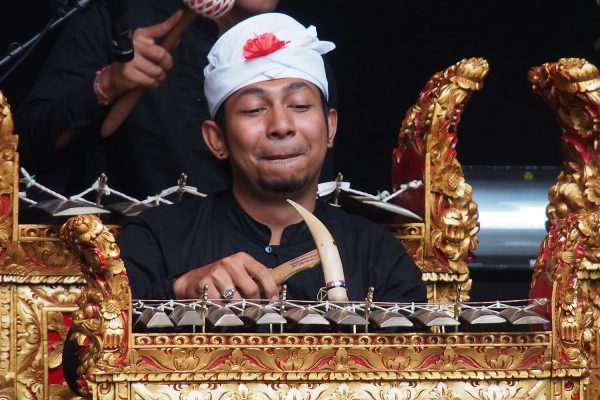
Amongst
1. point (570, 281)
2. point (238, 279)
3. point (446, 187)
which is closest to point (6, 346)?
point (238, 279)

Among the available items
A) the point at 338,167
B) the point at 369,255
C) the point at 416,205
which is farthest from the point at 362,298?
the point at 338,167

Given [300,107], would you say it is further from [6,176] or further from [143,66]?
[6,176]

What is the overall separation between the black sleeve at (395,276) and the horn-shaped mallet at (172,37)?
0.66m

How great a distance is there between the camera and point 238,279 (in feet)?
9.62

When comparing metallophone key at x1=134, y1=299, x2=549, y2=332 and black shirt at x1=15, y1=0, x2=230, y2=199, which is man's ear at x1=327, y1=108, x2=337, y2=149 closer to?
black shirt at x1=15, y1=0, x2=230, y2=199

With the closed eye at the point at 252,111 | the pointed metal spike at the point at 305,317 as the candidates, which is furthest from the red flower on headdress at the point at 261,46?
the pointed metal spike at the point at 305,317

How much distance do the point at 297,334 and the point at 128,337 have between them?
29 centimetres

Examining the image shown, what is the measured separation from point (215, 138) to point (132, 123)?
25.6 inches

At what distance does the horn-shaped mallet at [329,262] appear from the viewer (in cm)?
294

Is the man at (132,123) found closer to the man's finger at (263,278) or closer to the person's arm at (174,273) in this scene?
the person's arm at (174,273)

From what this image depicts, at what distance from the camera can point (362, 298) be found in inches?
127

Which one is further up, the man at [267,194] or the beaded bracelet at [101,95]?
the beaded bracelet at [101,95]

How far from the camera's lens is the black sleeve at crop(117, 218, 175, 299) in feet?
10.3

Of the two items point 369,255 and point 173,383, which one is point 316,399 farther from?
point 369,255
